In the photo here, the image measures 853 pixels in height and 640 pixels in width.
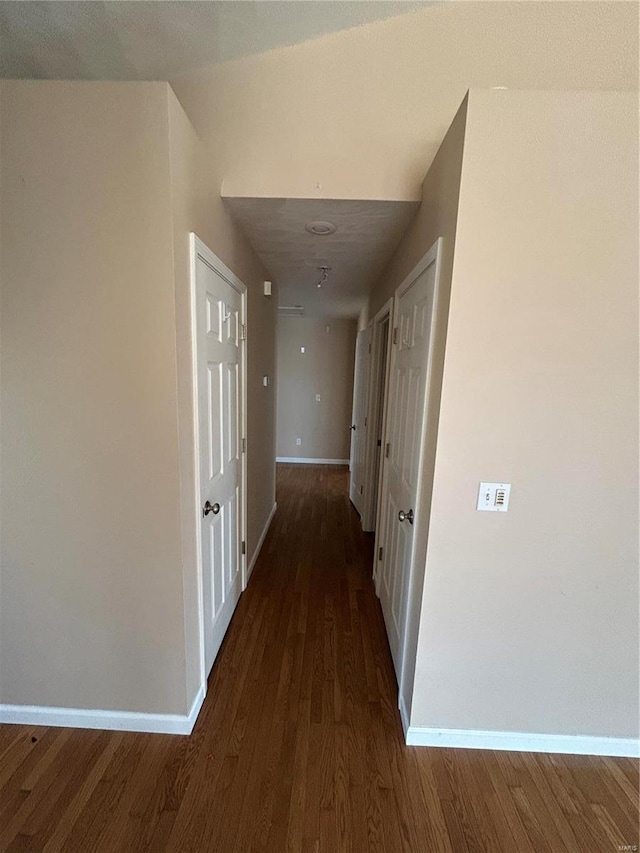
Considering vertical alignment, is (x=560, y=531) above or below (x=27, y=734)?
above

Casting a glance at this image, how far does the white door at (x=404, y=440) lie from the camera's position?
151 centimetres

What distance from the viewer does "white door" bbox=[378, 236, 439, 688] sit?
4.94ft

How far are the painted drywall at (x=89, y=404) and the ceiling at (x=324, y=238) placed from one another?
688mm

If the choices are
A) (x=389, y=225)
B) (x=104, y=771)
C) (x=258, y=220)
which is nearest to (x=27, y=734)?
(x=104, y=771)

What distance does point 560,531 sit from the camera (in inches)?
51.9

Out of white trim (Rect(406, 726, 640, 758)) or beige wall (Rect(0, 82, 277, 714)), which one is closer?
beige wall (Rect(0, 82, 277, 714))

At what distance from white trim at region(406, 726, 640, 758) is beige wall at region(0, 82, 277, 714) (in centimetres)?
101

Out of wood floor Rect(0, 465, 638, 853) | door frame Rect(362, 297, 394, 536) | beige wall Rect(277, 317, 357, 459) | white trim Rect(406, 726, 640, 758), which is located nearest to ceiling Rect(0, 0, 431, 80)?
door frame Rect(362, 297, 394, 536)

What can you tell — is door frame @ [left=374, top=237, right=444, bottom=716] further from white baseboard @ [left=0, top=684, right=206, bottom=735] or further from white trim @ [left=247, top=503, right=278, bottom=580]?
white trim @ [left=247, top=503, right=278, bottom=580]

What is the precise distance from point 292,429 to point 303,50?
466 centimetres

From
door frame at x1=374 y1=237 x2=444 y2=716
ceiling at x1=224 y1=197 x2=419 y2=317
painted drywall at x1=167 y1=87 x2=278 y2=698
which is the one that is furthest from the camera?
ceiling at x1=224 y1=197 x2=419 y2=317

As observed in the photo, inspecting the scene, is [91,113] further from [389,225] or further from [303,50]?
[389,225]

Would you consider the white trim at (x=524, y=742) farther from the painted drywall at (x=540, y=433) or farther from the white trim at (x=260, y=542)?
the white trim at (x=260, y=542)

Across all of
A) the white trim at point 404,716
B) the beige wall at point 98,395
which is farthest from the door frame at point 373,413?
the beige wall at point 98,395
